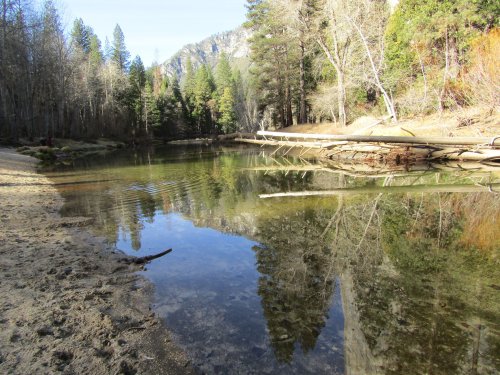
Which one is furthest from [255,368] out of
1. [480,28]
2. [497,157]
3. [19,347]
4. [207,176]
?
[480,28]

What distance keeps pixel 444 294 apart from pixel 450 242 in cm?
193

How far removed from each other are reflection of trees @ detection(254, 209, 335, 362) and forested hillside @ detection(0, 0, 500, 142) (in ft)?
45.9

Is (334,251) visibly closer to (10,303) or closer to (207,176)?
(10,303)

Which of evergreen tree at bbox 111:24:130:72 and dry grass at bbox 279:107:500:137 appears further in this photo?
evergreen tree at bbox 111:24:130:72

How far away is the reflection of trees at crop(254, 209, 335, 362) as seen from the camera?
3.50 meters

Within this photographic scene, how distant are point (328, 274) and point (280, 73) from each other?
38.4 m

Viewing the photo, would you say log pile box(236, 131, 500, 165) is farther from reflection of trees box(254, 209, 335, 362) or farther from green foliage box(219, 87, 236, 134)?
green foliage box(219, 87, 236, 134)

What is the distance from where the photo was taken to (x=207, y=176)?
50.4 ft

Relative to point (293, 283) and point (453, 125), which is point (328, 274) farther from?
point (453, 125)

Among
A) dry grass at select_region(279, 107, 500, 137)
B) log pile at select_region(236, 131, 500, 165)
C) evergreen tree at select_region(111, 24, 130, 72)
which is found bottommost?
log pile at select_region(236, 131, 500, 165)

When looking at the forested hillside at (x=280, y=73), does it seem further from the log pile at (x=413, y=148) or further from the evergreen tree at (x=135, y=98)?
the log pile at (x=413, y=148)

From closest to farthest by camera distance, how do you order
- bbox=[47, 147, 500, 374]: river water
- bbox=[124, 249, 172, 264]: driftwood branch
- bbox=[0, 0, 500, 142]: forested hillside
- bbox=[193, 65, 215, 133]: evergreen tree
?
bbox=[47, 147, 500, 374]: river water
bbox=[124, 249, 172, 264]: driftwood branch
bbox=[0, 0, 500, 142]: forested hillside
bbox=[193, 65, 215, 133]: evergreen tree

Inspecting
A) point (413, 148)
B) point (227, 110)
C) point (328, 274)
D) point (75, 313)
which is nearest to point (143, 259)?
point (75, 313)

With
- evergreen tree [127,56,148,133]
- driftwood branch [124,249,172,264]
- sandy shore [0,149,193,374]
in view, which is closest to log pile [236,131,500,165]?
driftwood branch [124,249,172,264]
